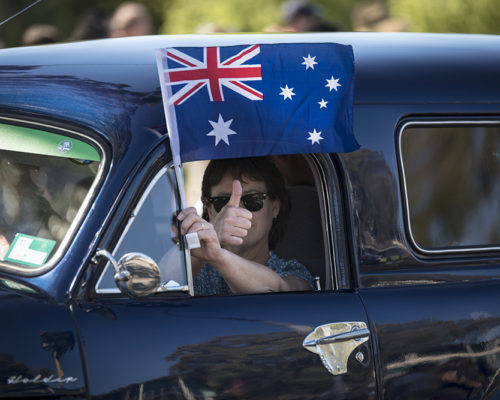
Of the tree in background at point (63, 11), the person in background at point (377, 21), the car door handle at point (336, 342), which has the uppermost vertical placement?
the tree in background at point (63, 11)

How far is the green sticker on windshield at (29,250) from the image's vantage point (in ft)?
8.52

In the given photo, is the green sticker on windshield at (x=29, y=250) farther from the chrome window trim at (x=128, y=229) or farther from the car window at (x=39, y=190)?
the chrome window trim at (x=128, y=229)

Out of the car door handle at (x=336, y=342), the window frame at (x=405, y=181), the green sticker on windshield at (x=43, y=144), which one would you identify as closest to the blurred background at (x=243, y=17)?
the green sticker on windshield at (x=43, y=144)

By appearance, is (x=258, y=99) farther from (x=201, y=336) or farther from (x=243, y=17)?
(x=243, y=17)

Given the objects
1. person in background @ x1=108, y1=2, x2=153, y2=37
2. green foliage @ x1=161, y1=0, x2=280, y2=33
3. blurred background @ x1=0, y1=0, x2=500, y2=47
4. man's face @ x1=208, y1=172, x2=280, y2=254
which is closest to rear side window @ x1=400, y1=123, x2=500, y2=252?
man's face @ x1=208, y1=172, x2=280, y2=254

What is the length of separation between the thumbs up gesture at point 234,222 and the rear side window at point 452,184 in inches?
21.2

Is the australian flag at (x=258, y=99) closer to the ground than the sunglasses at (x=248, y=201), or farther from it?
farther from it

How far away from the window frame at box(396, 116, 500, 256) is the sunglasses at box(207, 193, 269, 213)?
0.51 metres

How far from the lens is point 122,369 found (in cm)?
245

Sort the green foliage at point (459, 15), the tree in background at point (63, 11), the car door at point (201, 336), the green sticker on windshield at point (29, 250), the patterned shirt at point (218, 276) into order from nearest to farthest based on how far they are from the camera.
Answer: the car door at point (201, 336), the green sticker on windshield at point (29, 250), the patterned shirt at point (218, 276), the green foliage at point (459, 15), the tree in background at point (63, 11)

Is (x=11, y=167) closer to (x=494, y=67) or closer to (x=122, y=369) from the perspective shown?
(x=122, y=369)

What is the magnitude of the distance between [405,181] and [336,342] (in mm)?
619

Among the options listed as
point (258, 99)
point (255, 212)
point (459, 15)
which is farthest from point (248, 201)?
point (459, 15)

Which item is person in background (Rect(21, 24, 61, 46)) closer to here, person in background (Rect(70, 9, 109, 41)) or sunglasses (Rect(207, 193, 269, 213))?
person in background (Rect(70, 9, 109, 41))
